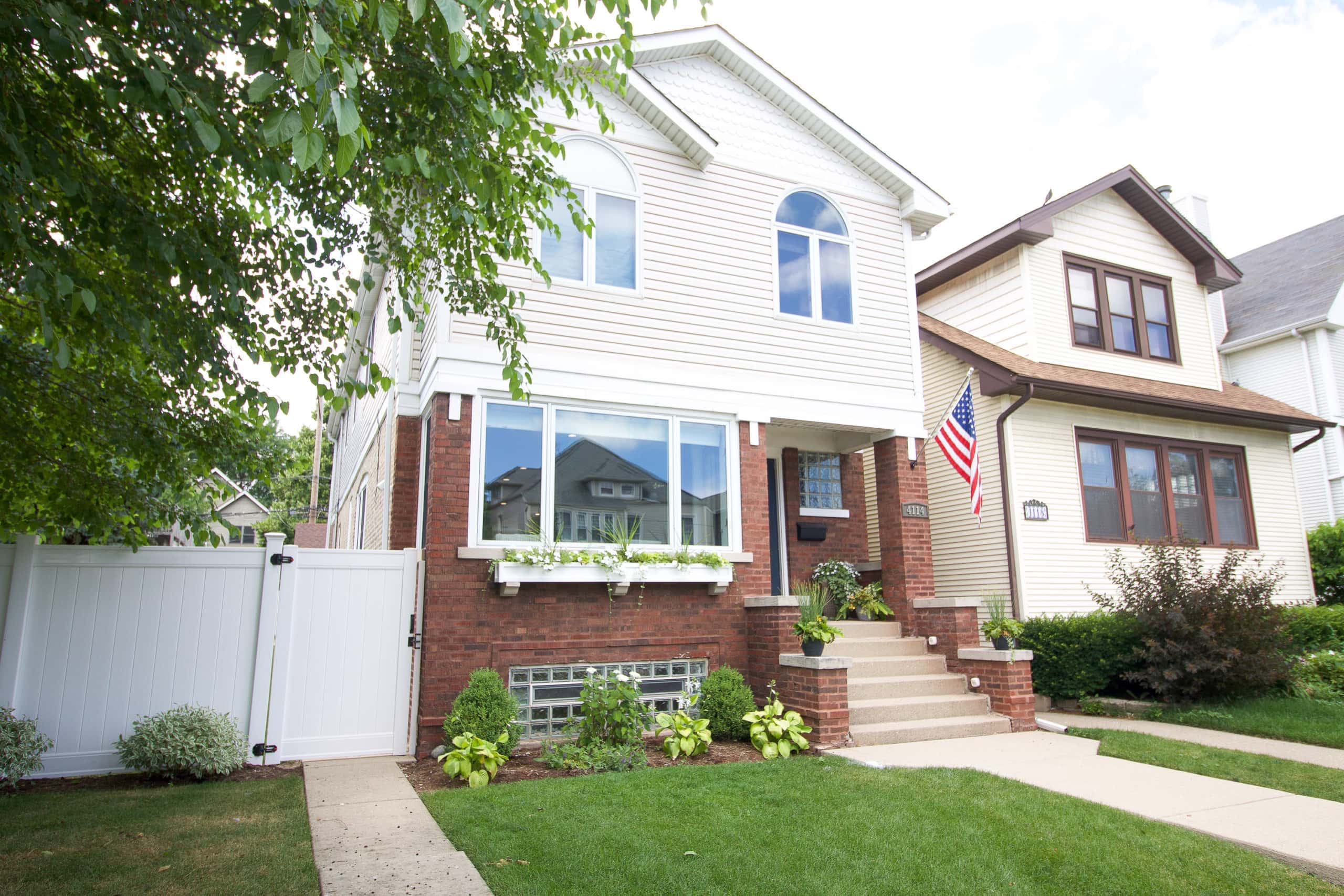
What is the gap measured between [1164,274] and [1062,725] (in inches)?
354

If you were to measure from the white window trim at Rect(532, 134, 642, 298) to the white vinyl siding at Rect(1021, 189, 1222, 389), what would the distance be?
21.5 feet

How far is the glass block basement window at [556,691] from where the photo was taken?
322 inches

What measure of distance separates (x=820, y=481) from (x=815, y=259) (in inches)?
124

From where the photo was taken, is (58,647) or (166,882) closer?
(166,882)

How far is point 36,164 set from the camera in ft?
12.7

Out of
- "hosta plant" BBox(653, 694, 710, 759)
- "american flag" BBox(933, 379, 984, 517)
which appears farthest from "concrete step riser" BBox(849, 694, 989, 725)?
"american flag" BBox(933, 379, 984, 517)

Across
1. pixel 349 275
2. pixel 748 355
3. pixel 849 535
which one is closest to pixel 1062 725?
pixel 849 535

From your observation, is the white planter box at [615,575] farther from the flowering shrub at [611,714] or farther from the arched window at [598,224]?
the arched window at [598,224]

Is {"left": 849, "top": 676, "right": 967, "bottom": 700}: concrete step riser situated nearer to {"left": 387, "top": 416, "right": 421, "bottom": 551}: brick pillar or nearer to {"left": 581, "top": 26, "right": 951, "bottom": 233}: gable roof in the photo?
{"left": 387, "top": 416, "right": 421, "bottom": 551}: brick pillar

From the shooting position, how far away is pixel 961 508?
12531 mm

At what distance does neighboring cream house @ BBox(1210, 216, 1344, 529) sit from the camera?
56.1 feet

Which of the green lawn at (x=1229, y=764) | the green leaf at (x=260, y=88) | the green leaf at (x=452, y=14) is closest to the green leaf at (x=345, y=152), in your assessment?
the green leaf at (x=260, y=88)

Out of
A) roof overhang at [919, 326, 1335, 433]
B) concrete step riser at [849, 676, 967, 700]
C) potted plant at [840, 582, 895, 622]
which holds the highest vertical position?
roof overhang at [919, 326, 1335, 433]

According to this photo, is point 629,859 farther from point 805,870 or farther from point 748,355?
point 748,355
